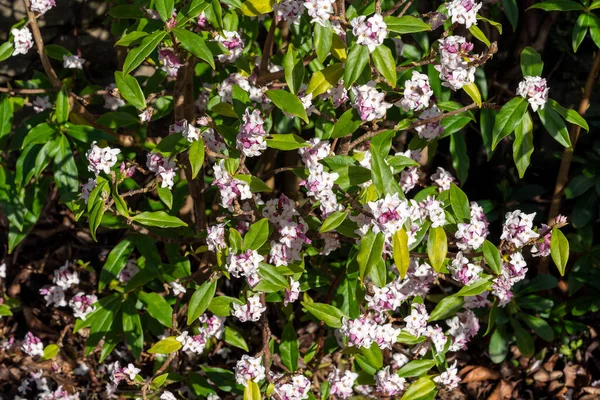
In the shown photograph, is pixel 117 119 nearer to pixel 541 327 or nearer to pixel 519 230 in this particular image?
pixel 519 230

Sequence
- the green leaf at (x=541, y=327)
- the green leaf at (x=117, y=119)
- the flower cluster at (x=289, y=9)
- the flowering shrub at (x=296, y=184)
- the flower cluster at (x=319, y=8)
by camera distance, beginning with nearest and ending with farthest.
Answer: the flower cluster at (x=319, y=8) → the flower cluster at (x=289, y=9) → the flowering shrub at (x=296, y=184) → the green leaf at (x=117, y=119) → the green leaf at (x=541, y=327)

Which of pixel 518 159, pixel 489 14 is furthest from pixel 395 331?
pixel 489 14

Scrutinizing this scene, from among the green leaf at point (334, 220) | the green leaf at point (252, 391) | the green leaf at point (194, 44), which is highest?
the green leaf at point (194, 44)

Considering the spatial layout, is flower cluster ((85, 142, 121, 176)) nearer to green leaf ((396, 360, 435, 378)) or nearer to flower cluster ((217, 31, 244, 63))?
flower cluster ((217, 31, 244, 63))

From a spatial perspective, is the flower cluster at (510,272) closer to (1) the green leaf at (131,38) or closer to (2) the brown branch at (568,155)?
(2) the brown branch at (568,155)

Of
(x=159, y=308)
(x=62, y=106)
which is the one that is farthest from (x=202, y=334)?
(x=62, y=106)

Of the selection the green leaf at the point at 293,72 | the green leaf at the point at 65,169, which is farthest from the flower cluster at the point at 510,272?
the green leaf at the point at 65,169
